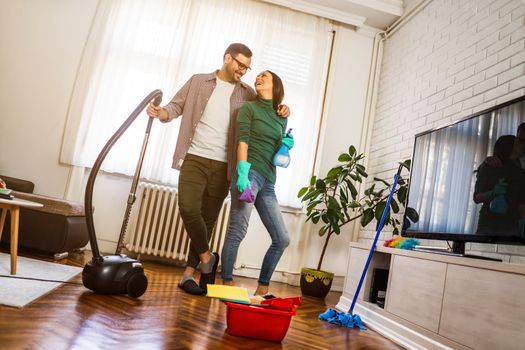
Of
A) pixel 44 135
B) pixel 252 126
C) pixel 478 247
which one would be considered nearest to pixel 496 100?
pixel 478 247

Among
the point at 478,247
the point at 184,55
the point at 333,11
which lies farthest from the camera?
the point at 333,11

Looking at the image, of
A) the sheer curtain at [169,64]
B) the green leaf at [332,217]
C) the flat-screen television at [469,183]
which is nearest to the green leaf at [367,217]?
the green leaf at [332,217]

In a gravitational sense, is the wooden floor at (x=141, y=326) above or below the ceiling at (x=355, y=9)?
below

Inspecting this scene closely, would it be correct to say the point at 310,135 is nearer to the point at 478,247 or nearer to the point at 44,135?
the point at 478,247

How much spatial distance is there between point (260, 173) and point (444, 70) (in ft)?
5.70

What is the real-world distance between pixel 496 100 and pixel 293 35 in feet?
7.29

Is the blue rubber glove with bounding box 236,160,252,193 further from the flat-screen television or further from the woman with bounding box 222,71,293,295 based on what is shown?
the flat-screen television

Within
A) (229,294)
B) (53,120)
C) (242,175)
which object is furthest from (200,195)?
(53,120)

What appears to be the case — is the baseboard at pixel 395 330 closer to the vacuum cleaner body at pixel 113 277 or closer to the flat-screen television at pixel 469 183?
the flat-screen television at pixel 469 183

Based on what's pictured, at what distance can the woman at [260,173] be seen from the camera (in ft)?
7.66

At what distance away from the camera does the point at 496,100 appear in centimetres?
252

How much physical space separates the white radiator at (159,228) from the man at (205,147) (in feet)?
4.08

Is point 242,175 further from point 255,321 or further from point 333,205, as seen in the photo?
point 333,205

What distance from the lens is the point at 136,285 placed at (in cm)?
193
